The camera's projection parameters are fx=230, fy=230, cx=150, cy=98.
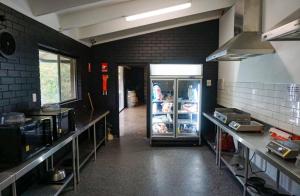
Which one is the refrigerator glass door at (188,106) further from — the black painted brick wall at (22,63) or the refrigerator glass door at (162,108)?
the black painted brick wall at (22,63)

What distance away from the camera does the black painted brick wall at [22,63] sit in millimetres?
2371

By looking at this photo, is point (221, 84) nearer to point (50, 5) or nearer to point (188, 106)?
point (188, 106)

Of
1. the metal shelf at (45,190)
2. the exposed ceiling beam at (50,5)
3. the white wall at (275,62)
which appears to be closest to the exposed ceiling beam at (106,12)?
the exposed ceiling beam at (50,5)

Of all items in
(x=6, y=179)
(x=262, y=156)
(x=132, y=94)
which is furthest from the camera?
(x=132, y=94)

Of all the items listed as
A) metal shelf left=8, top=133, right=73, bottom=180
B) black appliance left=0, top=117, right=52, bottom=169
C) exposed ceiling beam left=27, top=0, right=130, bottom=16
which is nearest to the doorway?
exposed ceiling beam left=27, top=0, right=130, bottom=16

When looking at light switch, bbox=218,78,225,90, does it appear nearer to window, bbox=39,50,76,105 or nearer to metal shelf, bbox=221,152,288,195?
metal shelf, bbox=221,152,288,195

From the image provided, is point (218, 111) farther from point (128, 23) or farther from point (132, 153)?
point (128, 23)

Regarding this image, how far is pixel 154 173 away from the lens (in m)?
3.51

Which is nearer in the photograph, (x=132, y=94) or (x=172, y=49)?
(x=172, y=49)

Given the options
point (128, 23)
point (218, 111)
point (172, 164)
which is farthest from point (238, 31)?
point (172, 164)

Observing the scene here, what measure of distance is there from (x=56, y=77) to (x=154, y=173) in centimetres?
221

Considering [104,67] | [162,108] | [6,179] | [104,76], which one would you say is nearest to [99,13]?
[104,67]

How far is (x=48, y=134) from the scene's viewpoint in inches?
89.4

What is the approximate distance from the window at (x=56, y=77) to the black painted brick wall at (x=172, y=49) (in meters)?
0.88
